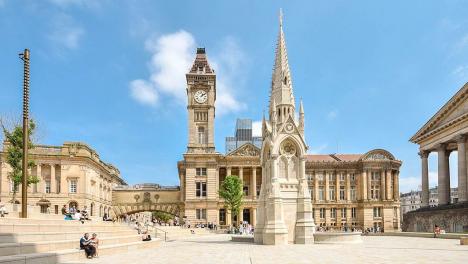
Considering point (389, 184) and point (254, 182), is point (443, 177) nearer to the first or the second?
point (389, 184)

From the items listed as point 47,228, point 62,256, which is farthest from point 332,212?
point 62,256

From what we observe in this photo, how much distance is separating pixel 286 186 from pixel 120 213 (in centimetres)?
6323

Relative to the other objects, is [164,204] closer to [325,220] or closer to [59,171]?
[59,171]

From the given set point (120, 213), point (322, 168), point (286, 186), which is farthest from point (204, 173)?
point (286, 186)

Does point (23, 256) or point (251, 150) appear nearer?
point (23, 256)

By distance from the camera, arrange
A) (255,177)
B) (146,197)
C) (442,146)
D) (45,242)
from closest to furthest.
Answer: (45,242)
(442,146)
(255,177)
(146,197)

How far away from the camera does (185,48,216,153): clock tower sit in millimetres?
89500

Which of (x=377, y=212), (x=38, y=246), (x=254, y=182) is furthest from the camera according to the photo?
(x=377, y=212)

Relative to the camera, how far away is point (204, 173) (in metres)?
89.7

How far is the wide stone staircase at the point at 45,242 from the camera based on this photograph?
1936cm

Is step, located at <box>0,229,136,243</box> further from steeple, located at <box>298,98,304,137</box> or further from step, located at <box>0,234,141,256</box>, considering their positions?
steeple, located at <box>298,98,304,137</box>

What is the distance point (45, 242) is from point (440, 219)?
4790 centimetres

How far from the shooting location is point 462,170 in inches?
2271

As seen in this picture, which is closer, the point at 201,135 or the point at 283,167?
the point at 283,167
